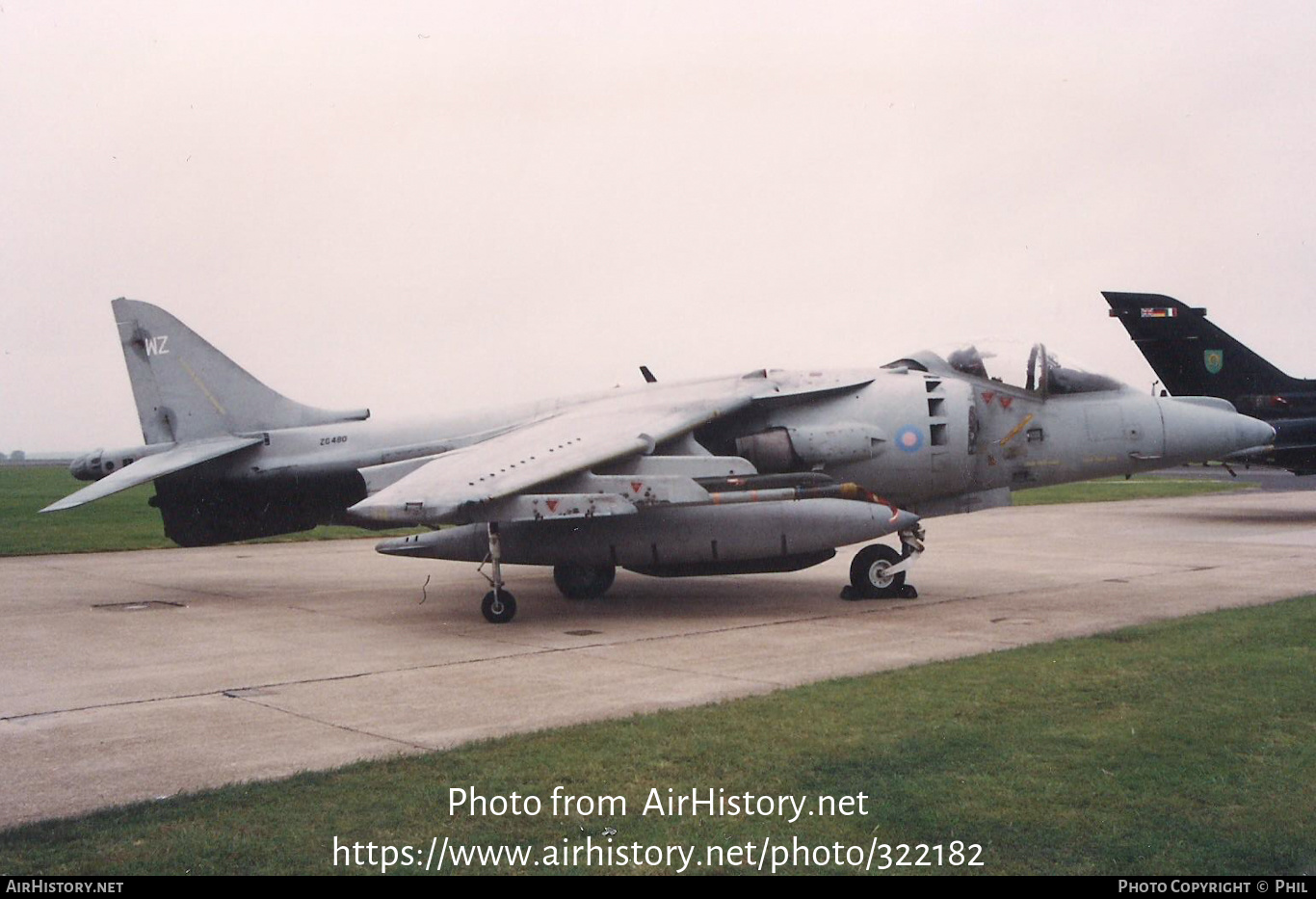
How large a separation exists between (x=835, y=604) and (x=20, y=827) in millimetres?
8974

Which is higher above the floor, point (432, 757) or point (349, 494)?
point (349, 494)

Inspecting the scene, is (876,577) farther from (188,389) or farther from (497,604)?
(188,389)

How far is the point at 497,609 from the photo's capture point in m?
11.4

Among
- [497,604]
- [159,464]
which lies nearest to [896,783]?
[497,604]

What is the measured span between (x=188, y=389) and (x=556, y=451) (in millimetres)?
6245

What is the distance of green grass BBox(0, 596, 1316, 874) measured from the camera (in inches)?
177

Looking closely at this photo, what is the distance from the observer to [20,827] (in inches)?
193

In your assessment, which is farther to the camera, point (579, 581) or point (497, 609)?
point (579, 581)

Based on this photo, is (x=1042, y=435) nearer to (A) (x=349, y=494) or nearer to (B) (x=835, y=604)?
(B) (x=835, y=604)

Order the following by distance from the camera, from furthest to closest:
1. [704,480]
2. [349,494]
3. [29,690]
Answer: [349,494] → [704,480] → [29,690]

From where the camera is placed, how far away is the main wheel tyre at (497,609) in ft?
37.3

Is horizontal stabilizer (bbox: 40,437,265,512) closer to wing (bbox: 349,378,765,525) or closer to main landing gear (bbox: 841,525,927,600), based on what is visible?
wing (bbox: 349,378,765,525)

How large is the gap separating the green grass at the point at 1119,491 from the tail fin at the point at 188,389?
66.9ft
